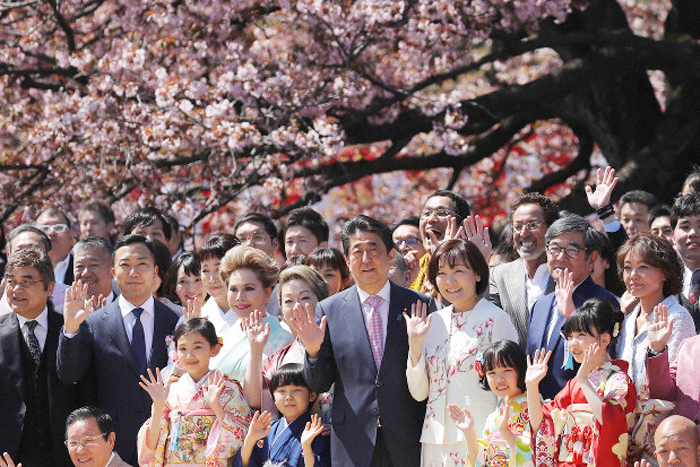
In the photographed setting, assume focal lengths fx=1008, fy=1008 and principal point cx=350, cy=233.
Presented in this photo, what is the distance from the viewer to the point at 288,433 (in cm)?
518

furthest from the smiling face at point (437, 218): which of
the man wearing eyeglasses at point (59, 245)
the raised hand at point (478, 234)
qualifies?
the man wearing eyeglasses at point (59, 245)

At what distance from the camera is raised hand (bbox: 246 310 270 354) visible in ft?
16.9

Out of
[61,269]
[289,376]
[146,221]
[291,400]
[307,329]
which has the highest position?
[146,221]

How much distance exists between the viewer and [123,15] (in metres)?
9.84

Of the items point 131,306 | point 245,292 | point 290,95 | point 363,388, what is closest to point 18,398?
point 131,306

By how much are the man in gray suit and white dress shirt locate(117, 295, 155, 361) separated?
6.40ft

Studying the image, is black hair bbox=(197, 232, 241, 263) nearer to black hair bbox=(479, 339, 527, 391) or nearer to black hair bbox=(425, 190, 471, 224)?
black hair bbox=(425, 190, 471, 224)

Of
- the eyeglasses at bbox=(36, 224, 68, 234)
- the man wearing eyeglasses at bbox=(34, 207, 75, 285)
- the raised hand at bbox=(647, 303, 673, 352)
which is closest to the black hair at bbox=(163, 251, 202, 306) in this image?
the man wearing eyeglasses at bbox=(34, 207, 75, 285)

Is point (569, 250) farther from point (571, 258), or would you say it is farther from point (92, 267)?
point (92, 267)

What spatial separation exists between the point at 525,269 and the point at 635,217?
5.38ft

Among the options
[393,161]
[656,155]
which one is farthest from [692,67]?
[393,161]

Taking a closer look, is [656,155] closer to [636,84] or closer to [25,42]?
[636,84]

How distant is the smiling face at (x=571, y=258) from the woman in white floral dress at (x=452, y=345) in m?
0.47

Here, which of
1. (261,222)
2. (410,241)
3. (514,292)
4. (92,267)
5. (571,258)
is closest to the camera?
(571,258)
